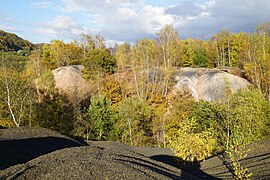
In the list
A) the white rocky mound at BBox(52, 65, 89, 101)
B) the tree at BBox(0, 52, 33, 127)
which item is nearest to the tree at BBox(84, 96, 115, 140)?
the tree at BBox(0, 52, 33, 127)

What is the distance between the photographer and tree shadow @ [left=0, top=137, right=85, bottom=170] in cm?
1302

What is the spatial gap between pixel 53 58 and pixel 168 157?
3729cm

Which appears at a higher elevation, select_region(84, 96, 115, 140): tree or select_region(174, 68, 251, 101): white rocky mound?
select_region(174, 68, 251, 101): white rocky mound

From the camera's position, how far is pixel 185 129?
13.5 metres

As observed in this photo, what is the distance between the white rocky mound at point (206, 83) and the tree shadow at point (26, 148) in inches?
764

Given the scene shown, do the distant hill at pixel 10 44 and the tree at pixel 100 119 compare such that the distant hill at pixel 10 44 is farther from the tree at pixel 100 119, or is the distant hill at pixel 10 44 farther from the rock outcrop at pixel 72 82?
the tree at pixel 100 119

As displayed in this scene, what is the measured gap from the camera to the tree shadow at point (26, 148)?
13.0 m

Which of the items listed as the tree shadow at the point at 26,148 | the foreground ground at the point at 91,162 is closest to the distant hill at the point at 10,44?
the tree shadow at the point at 26,148

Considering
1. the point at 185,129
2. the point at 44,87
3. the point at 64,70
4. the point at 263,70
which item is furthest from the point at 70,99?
the point at 263,70

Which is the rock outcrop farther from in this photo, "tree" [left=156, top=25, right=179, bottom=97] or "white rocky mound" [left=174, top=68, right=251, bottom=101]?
"white rocky mound" [left=174, top=68, right=251, bottom=101]

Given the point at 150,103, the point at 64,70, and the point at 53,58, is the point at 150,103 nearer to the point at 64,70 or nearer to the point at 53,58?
the point at 64,70

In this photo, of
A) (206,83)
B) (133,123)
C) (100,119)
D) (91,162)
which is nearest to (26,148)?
(91,162)

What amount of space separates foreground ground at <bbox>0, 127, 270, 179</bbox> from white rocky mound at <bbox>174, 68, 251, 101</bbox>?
15.8m

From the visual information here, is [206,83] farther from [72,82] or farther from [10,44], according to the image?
[10,44]
